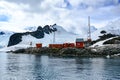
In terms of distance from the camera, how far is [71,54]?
156 metres

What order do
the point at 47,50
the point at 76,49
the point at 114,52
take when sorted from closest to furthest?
the point at 114,52 < the point at 76,49 < the point at 47,50

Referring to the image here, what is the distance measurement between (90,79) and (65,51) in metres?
103

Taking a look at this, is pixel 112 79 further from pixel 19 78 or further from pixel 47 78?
pixel 19 78

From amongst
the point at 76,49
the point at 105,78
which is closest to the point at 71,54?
the point at 76,49

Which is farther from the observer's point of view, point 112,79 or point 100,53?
point 100,53

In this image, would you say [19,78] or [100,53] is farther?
[100,53]

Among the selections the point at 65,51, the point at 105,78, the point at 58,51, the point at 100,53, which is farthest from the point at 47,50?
the point at 105,78

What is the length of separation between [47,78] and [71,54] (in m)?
99.7

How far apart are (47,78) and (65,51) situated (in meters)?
102

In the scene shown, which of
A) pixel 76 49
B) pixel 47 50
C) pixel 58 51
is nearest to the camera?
pixel 76 49

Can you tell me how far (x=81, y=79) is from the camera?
5606 centimetres

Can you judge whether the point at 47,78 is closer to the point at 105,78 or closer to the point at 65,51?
the point at 105,78

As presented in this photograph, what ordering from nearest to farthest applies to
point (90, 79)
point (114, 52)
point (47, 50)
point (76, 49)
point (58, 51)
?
point (90, 79)
point (114, 52)
point (76, 49)
point (58, 51)
point (47, 50)

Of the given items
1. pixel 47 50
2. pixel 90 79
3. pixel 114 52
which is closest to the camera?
pixel 90 79
